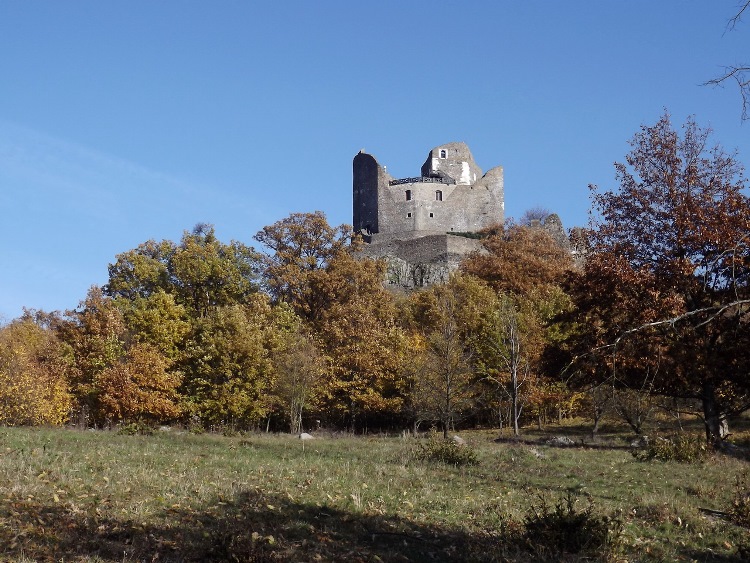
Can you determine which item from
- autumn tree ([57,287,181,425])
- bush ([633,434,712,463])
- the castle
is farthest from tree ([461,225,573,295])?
bush ([633,434,712,463])

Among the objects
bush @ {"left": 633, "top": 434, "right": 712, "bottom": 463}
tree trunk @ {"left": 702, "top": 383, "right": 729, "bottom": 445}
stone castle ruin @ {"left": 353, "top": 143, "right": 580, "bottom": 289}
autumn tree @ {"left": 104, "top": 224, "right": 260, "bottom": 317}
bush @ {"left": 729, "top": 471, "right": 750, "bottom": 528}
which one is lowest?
bush @ {"left": 729, "top": 471, "right": 750, "bottom": 528}

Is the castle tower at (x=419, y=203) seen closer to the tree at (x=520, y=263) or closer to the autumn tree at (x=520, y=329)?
the tree at (x=520, y=263)

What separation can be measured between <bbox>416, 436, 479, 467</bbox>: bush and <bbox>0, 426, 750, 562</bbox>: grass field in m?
0.29

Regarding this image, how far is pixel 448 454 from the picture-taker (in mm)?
17891

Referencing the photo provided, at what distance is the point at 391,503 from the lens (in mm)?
12258

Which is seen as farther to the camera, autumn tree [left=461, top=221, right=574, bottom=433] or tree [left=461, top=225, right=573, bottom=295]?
tree [left=461, top=225, right=573, bottom=295]

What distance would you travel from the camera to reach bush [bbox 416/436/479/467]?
17625mm

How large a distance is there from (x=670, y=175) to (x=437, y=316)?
2713cm

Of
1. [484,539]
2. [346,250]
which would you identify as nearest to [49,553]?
[484,539]

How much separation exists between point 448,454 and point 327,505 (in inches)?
261

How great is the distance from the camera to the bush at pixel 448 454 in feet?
57.8

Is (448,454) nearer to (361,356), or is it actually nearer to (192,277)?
(361,356)

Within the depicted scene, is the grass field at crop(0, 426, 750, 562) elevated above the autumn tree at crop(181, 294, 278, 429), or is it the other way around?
the autumn tree at crop(181, 294, 278, 429)

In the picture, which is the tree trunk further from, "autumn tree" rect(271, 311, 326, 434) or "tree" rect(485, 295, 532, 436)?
"autumn tree" rect(271, 311, 326, 434)
